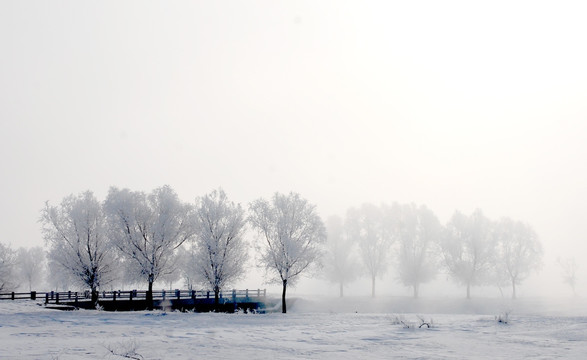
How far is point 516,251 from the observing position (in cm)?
6725

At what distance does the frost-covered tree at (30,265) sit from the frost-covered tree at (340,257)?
5794 cm

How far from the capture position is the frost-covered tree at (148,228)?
40.7 m

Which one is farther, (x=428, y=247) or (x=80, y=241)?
(x=428, y=247)

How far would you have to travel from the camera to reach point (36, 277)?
3688 inches

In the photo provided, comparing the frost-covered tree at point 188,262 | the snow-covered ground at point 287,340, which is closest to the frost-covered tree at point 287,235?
the frost-covered tree at point 188,262

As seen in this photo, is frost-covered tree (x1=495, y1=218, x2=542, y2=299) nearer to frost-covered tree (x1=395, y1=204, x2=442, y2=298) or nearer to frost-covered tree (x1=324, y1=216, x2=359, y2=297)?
frost-covered tree (x1=395, y1=204, x2=442, y2=298)

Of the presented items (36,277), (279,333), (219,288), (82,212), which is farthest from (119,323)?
(36,277)

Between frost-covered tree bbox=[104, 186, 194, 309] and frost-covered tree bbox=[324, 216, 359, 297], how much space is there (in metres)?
29.6

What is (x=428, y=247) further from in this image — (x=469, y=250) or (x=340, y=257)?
(x=340, y=257)

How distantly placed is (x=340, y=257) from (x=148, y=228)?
3390 centimetres

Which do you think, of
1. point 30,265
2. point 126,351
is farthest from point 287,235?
point 30,265

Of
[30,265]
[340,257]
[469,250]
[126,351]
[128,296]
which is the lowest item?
[128,296]

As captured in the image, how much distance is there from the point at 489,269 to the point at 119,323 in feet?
174

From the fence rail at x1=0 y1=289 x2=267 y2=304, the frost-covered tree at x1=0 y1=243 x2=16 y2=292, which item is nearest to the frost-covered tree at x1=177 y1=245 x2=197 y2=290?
the fence rail at x1=0 y1=289 x2=267 y2=304
